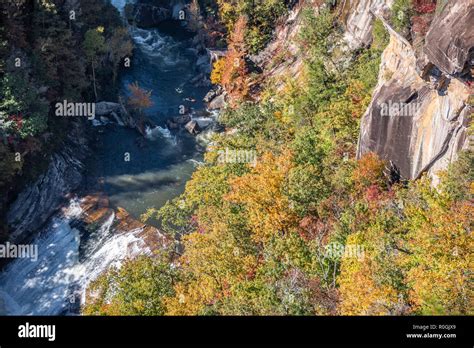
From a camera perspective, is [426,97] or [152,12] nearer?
[426,97]

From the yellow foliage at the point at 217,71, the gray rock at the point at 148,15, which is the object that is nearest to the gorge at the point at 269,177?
the yellow foliage at the point at 217,71

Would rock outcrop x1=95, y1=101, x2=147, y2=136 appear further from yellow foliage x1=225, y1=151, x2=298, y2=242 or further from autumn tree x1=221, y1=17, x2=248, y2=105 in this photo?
yellow foliage x1=225, y1=151, x2=298, y2=242

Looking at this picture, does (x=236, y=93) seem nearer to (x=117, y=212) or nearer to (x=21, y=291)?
(x=117, y=212)

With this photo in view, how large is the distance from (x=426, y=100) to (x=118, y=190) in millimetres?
29976

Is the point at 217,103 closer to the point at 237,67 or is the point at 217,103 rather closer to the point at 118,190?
the point at 237,67

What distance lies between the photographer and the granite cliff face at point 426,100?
85.2 ft

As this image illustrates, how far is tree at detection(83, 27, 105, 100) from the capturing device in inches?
2264

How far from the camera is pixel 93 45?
57.8m

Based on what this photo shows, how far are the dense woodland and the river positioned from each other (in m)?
4.76

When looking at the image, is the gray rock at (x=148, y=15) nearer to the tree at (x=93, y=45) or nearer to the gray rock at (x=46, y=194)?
the tree at (x=93, y=45)

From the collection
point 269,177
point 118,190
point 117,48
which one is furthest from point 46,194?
point 117,48
